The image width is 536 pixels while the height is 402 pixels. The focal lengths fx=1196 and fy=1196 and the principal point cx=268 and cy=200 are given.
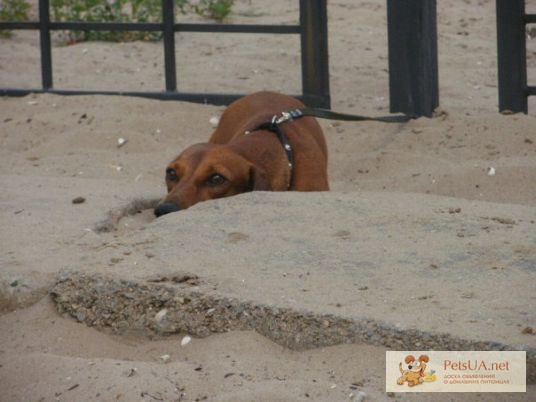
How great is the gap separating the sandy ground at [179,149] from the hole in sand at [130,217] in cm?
2

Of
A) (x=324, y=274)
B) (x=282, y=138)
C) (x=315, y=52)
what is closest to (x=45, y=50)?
(x=315, y=52)

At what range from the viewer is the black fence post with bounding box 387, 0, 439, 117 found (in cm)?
740

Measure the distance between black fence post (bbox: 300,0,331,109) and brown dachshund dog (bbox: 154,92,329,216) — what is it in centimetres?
160

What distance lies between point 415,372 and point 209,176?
2028 millimetres

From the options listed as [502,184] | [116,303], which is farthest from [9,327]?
[502,184]

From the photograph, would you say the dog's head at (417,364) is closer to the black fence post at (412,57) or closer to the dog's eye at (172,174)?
the dog's eye at (172,174)

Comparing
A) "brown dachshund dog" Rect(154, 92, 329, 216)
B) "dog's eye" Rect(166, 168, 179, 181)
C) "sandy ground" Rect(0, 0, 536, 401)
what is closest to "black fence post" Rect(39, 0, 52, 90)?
"sandy ground" Rect(0, 0, 536, 401)

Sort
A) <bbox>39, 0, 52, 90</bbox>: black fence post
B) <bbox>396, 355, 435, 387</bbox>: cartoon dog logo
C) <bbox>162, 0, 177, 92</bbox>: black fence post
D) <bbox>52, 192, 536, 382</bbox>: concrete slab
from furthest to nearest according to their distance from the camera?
<bbox>39, 0, 52, 90</bbox>: black fence post, <bbox>162, 0, 177, 92</bbox>: black fence post, <bbox>52, 192, 536, 382</bbox>: concrete slab, <bbox>396, 355, 435, 387</bbox>: cartoon dog logo

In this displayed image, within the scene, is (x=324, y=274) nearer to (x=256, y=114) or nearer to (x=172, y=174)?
(x=172, y=174)

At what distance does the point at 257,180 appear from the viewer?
509 cm

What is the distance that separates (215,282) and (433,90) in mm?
4082

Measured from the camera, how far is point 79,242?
4410mm

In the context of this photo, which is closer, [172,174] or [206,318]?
[206,318]

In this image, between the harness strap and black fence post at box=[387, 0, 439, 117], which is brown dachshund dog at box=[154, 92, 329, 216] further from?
black fence post at box=[387, 0, 439, 117]
